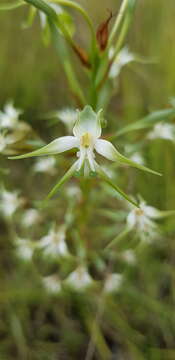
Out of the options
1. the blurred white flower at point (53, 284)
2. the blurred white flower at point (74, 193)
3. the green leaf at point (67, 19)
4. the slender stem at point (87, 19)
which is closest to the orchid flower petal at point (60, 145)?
the slender stem at point (87, 19)

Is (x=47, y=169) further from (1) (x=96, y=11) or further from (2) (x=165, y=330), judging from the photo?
(1) (x=96, y=11)

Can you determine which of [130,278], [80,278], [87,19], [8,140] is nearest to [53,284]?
[80,278]

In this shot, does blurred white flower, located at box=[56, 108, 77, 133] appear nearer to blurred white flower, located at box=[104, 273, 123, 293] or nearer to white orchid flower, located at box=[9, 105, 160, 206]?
white orchid flower, located at box=[9, 105, 160, 206]

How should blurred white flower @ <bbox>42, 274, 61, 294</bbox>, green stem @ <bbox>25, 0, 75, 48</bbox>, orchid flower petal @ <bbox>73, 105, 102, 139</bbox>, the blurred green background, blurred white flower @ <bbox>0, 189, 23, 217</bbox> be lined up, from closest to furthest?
orchid flower petal @ <bbox>73, 105, 102, 139</bbox> → green stem @ <bbox>25, 0, 75, 48</bbox> → blurred white flower @ <bbox>0, 189, 23, 217</bbox> → blurred white flower @ <bbox>42, 274, 61, 294</bbox> → the blurred green background

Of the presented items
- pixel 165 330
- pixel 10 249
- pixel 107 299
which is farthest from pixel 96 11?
pixel 165 330

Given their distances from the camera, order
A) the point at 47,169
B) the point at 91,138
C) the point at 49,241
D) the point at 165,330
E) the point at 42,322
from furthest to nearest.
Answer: the point at 42,322
the point at 165,330
the point at 47,169
the point at 49,241
the point at 91,138

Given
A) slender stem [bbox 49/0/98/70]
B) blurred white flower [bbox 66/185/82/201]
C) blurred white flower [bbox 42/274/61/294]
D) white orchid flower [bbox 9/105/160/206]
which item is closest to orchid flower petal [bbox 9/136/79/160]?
white orchid flower [bbox 9/105/160/206]

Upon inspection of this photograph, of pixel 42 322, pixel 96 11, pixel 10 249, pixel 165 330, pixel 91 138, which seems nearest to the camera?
pixel 91 138
